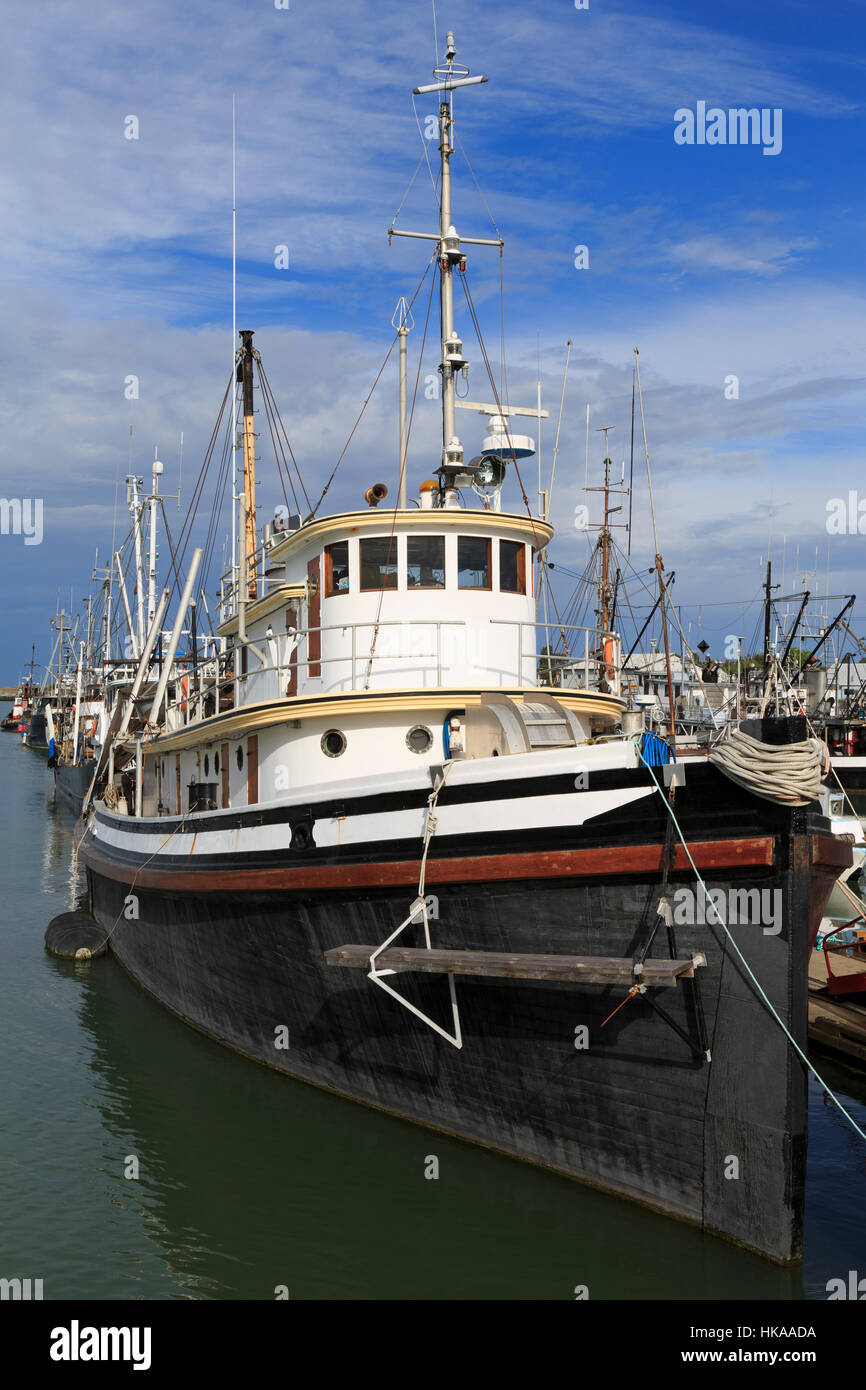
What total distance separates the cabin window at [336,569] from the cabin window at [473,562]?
146 cm

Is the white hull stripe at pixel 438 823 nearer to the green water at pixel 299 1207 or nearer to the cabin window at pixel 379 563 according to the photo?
the green water at pixel 299 1207

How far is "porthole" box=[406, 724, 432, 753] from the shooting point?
12.6 m

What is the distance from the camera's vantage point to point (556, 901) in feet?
31.0

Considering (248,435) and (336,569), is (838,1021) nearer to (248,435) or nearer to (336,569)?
(336,569)

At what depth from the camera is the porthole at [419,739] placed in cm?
1265

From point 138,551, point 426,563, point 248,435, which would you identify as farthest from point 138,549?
point 426,563

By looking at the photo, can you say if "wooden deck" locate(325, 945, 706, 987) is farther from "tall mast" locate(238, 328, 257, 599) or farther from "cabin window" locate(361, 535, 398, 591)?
"tall mast" locate(238, 328, 257, 599)

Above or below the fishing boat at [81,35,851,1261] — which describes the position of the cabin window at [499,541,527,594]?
above

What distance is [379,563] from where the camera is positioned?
13.4 meters

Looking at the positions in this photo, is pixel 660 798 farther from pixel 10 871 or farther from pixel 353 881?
pixel 10 871

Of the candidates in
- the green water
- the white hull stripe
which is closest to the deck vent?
the white hull stripe

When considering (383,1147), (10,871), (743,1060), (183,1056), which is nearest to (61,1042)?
(183,1056)

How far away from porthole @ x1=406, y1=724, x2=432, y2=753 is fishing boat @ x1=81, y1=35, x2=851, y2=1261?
0.02m

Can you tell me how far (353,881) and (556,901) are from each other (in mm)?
2335
